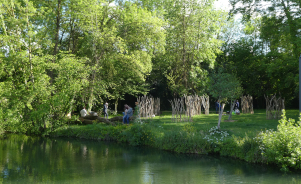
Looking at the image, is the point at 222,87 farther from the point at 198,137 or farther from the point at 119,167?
the point at 119,167

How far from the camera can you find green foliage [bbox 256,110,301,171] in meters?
9.19

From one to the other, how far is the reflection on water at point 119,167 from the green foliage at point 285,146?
15.2 inches

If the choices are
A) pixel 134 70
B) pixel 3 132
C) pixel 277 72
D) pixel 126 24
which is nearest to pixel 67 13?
pixel 126 24

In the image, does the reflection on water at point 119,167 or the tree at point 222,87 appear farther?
the tree at point 222,87

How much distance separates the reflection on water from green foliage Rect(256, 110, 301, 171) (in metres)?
0.39

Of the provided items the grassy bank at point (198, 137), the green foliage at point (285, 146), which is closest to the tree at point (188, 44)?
the grassy bank at point (198, 137)

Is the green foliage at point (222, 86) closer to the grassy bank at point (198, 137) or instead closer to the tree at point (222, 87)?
the tree at point (222, 87)

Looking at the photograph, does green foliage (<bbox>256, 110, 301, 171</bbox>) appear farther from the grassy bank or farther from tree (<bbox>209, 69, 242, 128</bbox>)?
tree (<bbox>209, 69, 242, 128</bbox>)

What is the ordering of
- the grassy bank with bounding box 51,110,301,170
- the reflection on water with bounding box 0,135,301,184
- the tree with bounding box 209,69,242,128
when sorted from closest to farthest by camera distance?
the reflection on water with bounding box 0,135,301,184 < the grassy bank with bounding box 51,110,301,170 < the tree with bounding box 209,69,242,128

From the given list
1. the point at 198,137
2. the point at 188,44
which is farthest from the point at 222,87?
the point at 188,44

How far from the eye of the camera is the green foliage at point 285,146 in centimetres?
919

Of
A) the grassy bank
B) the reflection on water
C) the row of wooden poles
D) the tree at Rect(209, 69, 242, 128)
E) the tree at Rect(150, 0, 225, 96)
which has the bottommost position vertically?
the reflection on water

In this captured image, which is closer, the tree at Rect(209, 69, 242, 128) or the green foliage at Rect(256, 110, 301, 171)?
the green foliage at Rect(256, 110, 301, 171)

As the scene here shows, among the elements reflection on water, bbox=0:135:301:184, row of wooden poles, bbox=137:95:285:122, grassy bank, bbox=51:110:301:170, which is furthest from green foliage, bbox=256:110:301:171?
row of wooden poles, bbox=137:95:285:122
